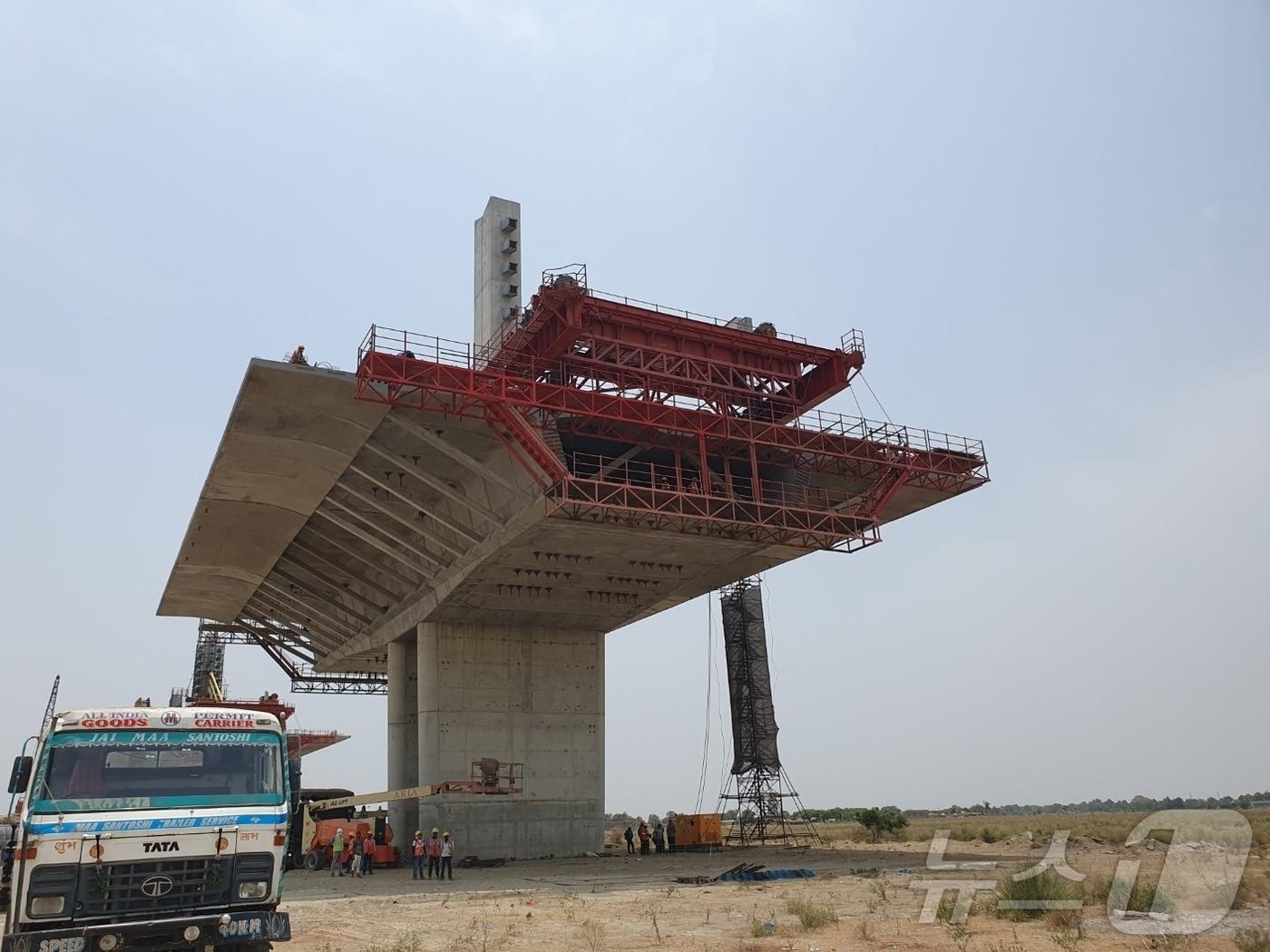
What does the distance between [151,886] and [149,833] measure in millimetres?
547

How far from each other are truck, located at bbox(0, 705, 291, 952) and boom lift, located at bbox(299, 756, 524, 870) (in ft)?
→ 79.2

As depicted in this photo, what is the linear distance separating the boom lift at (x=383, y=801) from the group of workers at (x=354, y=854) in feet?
1.04

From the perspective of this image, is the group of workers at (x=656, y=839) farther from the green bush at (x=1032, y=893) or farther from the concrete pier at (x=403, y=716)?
the green bush at (x=1032, y=893)

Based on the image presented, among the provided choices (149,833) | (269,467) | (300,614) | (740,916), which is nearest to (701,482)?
(269,467)

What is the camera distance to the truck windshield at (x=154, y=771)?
11.2 metres

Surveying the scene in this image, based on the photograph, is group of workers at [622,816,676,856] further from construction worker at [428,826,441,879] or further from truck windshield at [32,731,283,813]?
truck windshield at [32,731,283,813]

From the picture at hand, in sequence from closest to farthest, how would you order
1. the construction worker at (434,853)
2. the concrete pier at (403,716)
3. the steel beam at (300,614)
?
the construction worker at (434,853) < the concrete pier at (403,716) < the steel beam at (300,614)

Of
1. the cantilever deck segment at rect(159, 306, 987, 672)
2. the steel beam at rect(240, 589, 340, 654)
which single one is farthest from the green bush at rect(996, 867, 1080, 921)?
the steel beam at rect(240, 589, 340, 654)

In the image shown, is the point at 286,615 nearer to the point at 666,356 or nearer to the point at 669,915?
the point at 666,356

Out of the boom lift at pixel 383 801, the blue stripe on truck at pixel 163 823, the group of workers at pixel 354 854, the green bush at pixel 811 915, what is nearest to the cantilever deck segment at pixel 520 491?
the boom lift at pixel 383 801

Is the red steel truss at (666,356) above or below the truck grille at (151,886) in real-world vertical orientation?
above

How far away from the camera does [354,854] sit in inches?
1344

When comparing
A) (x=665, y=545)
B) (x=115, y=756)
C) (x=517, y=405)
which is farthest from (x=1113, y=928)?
(x=665, y=545)

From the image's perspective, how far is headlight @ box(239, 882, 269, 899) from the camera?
11.2 m
